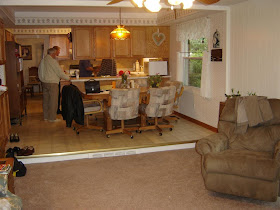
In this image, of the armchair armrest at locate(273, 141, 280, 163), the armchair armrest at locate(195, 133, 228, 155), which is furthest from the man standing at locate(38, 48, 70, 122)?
the armchair armrest at locate(273, 141, 280, 163)

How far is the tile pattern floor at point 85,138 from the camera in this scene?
208 inches

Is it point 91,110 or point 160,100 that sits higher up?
point 160,100

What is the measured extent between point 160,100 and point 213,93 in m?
1.17

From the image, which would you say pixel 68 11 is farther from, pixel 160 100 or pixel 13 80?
pixel 160 100

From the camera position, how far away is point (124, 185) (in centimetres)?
385

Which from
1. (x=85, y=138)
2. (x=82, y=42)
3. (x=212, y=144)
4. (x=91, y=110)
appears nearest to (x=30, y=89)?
(x=82, y=42)

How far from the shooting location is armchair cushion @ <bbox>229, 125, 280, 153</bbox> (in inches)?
145

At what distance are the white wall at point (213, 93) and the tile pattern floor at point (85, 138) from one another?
0.28 metres

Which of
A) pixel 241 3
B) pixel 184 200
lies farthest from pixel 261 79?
pixel 184 200

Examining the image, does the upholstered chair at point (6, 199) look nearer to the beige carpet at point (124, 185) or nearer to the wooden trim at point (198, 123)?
the beige carpet at point (124, 185)

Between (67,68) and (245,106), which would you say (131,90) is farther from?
(67,68)

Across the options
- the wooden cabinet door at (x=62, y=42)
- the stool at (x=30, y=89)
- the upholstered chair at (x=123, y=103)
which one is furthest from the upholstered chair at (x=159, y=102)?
the stool at (x=30, y=89)

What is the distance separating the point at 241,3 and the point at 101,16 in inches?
157

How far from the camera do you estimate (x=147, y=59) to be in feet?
28.7
